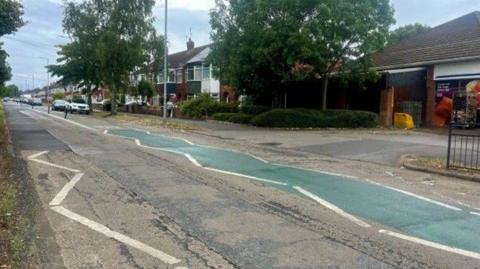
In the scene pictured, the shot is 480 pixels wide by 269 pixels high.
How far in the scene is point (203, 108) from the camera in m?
40.2

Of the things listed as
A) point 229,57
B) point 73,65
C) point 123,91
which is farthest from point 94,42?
point 229,57

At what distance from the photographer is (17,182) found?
9.95 m

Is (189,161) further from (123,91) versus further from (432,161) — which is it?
(123,91)

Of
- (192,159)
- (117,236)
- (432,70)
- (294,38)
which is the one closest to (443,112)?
(432,70)

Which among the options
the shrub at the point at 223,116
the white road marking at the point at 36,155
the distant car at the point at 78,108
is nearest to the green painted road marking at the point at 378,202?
the white road marking at the point at 36,155

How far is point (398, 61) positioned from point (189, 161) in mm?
23582

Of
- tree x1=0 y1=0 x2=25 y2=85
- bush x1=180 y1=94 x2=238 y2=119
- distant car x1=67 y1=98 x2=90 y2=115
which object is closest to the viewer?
tree x1=0 y1=0 x2=25 y2=85

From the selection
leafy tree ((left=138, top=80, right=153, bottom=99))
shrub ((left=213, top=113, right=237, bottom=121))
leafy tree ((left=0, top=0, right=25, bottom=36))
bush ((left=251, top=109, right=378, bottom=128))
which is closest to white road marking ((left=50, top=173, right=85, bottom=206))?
leafy tree ((left=0, top=0, right=25, bottom=36))

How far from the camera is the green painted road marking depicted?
6.90 metres

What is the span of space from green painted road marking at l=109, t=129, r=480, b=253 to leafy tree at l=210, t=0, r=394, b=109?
1412 cm

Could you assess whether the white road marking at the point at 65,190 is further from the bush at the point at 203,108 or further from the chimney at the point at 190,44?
the chimney at the point at 190,44

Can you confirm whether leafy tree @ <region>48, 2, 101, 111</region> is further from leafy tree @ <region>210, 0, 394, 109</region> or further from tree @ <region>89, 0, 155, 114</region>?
leafy tree @ <region>210, 0, 394, 109</region>

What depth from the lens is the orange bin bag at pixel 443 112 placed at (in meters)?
29.4

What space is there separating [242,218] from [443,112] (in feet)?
83.4
